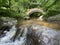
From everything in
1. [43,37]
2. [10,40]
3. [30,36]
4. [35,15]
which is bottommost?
[35,15]

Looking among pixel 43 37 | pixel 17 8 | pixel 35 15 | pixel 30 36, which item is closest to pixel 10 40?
pixel 30 36

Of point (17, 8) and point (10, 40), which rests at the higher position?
point (17, 8)

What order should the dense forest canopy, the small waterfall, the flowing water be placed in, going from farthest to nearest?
1. the dense forest canopy
2. the small waterfall
3. the flowing water

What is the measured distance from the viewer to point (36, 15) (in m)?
16.0

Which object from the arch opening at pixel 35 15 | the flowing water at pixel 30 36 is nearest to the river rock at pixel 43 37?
the flowing water at pixel 30 36

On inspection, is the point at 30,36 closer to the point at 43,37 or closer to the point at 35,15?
the point at 43,37

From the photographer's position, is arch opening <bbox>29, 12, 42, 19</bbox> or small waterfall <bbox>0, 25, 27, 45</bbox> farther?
arch opening <bbox>29, 12, 42, 19</bbox>

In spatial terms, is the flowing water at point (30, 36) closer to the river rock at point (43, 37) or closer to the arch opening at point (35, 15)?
the river rock at point (43, 37)

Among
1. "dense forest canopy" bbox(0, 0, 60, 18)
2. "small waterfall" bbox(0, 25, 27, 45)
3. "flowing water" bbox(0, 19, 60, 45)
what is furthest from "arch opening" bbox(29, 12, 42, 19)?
"small waterfall" bbox(0, 25, 27, 45)

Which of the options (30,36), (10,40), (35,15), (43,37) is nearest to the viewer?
(43,37)

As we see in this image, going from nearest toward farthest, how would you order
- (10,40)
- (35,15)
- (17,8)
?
(10,40) < (17,8) < (35,15)

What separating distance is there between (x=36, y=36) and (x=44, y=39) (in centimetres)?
57

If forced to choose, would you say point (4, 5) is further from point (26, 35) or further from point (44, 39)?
point (44, 39)

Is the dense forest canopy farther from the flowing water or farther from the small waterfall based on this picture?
the small waterfall
